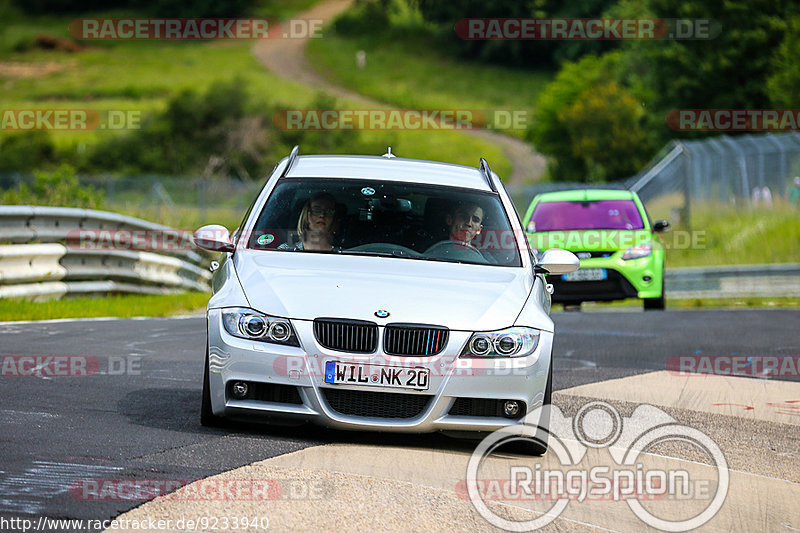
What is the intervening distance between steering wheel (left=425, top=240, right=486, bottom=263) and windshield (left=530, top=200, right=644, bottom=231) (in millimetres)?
11163

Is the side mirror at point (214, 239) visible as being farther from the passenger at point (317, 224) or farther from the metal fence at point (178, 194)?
the metal fence at point (178, 194)

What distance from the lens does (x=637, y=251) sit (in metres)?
18.3

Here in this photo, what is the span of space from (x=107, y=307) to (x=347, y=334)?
31.9 ft

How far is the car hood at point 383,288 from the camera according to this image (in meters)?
6.88

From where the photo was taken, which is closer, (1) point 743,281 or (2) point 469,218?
(2) point 469,218

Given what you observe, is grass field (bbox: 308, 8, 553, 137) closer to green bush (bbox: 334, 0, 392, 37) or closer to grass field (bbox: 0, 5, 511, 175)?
green bush (bbox: 334, 0, 392, 37)

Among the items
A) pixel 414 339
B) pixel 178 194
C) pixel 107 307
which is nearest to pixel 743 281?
pixel 107 307

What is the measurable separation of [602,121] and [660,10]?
842cm

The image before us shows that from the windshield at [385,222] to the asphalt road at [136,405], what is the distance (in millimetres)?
1142

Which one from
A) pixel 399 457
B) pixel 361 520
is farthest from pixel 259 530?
pixel 399 457

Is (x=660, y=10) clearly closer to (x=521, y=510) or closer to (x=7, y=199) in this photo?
(x=7, y=199)

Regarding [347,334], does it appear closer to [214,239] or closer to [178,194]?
[214,239]

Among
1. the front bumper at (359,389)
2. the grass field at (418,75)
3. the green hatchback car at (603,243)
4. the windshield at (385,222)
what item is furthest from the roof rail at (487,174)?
the grass field at (418,75)

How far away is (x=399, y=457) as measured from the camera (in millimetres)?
6684
